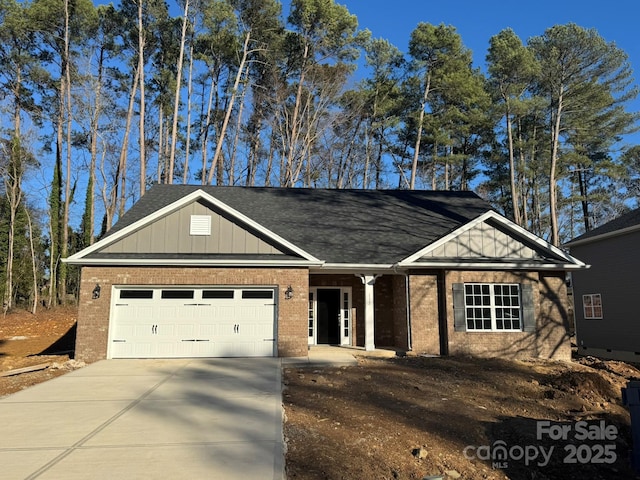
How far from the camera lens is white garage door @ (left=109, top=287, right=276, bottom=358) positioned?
12344mm

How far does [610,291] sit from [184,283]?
16138 mm

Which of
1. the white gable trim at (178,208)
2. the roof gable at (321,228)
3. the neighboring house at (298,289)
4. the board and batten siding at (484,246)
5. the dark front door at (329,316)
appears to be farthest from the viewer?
the dark front door at (329,316)

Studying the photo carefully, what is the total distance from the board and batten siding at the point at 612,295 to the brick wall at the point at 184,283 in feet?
40.8

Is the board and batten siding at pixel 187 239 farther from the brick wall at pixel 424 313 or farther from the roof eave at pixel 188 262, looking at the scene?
the brick wall at pixel 424 313

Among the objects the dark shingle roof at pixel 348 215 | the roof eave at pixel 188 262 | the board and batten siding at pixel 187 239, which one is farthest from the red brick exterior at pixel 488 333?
the board and batten siding at pixel 187 239

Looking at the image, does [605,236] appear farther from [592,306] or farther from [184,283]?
[184,283]

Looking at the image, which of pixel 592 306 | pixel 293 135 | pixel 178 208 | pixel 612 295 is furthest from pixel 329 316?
pixel 293 135

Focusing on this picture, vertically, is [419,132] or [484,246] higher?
[419,132]

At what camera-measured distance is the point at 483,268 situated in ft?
44.0

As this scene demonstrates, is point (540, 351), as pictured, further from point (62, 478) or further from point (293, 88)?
point (293, 88)

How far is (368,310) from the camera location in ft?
45.3

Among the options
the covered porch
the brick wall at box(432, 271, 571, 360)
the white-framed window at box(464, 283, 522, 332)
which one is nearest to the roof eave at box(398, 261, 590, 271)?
the brick wall at box(432, 271, 571, 360)

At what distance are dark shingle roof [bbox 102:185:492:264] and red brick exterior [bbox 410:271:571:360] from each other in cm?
149

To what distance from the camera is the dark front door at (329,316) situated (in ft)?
49.6
